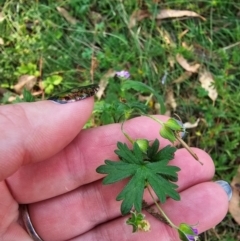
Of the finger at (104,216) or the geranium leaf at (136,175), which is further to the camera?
the finger at (104,216)

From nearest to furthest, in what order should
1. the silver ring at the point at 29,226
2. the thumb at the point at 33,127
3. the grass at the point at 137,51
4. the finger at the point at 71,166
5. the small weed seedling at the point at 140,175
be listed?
the thumb at the point at 33,127
the small weed seedling at the point at 140,175
the finger at the point at 71,166
the silver ring at the point at 29,226
the grass at the point at 137,51

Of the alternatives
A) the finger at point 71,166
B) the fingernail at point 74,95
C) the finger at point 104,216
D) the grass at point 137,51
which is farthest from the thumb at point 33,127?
the grass at point 137,51

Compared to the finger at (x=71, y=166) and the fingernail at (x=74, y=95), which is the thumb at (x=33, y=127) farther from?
the finger at (x=71, y=166)

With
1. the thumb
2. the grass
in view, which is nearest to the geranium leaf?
the thumb

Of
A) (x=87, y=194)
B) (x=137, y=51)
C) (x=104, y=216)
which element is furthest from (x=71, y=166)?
(x=137, y=51)

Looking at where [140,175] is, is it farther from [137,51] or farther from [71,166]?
[137,51]

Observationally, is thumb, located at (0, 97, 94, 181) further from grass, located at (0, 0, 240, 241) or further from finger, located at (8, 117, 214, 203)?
grass, located at (0, 0, 240, 241)
